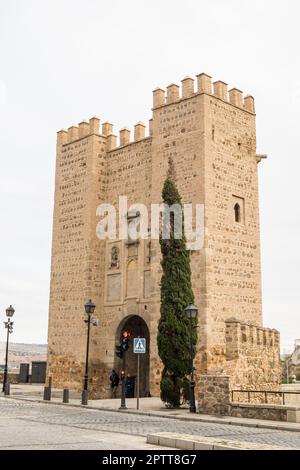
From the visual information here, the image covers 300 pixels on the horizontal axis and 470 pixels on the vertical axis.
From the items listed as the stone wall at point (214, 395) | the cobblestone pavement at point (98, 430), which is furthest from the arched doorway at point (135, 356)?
the stone wall at point (214, 395)

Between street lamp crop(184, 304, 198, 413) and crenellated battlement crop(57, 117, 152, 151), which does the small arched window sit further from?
street lamp crop(184, 304, 198, 413)

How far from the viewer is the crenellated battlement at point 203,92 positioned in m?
23.5

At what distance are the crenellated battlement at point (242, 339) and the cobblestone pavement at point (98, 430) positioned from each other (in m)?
5.67

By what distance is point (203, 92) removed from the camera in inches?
912

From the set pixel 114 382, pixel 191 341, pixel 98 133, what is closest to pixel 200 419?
pixel 191 341

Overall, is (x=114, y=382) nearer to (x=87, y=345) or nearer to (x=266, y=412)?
(x=87, y=345)

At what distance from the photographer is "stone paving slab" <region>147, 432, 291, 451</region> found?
8.11m

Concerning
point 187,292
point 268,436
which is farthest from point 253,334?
point 268,436

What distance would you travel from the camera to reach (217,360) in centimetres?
2127

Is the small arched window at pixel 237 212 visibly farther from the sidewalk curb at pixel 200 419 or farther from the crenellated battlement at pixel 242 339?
the sidewalk curb at pixel 200 419

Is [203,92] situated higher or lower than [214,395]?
higher

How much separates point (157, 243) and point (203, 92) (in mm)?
6317

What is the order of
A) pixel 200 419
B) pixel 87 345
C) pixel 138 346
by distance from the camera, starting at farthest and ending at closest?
1. pixel 87 345
2. pixel 138 346
3. pixel 200 419

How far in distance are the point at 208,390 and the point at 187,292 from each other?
368 centimetres
